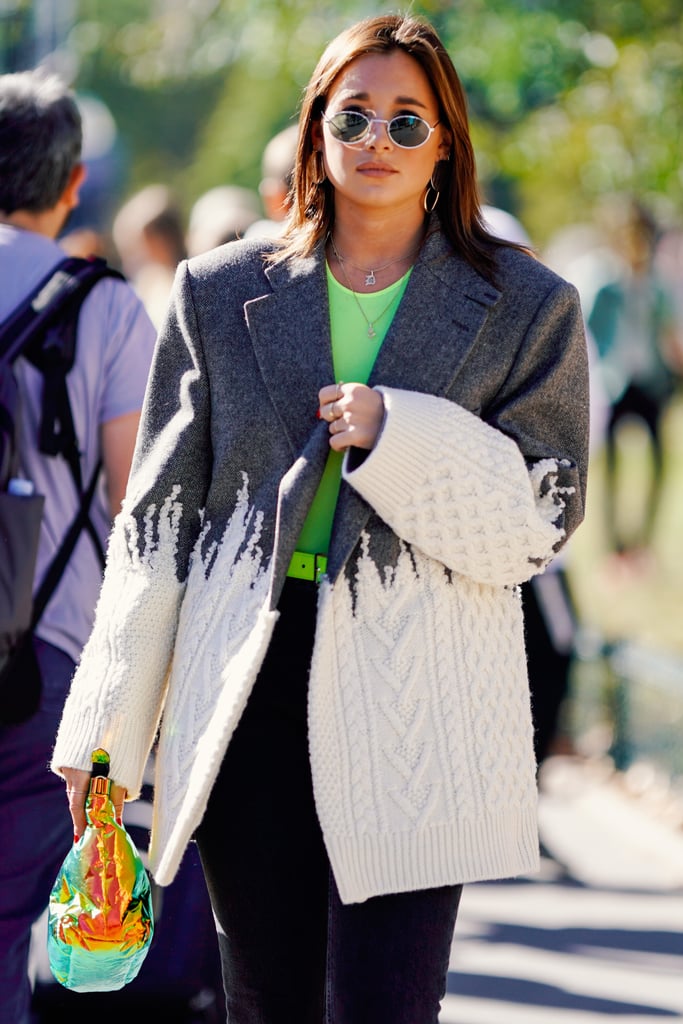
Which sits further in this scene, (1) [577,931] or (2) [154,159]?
(2) [154,159]

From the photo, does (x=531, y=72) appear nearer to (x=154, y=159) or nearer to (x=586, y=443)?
(x=586, y=443)

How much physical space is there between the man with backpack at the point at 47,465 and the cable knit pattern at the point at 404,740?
0.87 meters

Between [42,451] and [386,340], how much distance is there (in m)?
0.96

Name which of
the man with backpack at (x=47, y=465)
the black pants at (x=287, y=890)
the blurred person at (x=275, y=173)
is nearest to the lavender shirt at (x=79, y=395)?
the man with backpack at (x=47, y=465)

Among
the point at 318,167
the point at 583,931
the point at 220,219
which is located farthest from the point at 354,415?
the point at 583,931

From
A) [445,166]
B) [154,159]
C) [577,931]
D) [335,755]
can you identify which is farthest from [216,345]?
[154,159]

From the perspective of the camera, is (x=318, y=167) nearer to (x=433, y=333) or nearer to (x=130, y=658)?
(x=433, y=333)

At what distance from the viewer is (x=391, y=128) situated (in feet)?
10.0

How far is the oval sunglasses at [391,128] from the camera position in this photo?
306 cm

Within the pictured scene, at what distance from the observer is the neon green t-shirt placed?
3.03 m

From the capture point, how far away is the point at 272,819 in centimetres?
303

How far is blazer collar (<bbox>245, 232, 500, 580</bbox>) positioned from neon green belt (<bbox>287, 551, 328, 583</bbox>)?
55mm

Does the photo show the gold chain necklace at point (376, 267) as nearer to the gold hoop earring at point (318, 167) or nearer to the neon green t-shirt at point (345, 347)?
the neon green t-shirt at point (345, 347)

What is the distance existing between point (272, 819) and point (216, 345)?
0.77m
